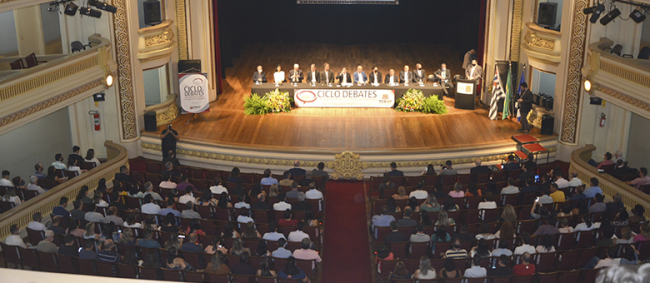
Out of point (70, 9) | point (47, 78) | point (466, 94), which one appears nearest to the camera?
point (47, 78)

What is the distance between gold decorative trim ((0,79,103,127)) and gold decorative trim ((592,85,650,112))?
11432 mm

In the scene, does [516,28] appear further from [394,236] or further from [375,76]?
[394,236]

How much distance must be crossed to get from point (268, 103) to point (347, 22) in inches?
364

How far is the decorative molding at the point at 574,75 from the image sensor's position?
14.0 meters

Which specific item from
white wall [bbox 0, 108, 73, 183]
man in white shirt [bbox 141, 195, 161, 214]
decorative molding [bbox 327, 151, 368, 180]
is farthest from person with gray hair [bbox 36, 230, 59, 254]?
decorative molding [bbox 327, 151, 368, 180]

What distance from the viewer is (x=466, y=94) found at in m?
17.3

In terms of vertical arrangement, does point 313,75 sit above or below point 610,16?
below

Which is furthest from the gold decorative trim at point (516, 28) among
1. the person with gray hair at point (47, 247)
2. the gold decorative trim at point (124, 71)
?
the person with gray hair at point (47, 247)

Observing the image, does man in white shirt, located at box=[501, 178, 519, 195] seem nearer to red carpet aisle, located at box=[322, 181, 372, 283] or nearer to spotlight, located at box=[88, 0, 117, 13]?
red carpet aisle, located at box=[322, 181, 372, 283]

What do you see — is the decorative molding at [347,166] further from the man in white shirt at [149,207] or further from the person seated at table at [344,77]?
the man in white shirt at [149,207]

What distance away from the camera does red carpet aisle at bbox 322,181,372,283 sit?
32.7 ft

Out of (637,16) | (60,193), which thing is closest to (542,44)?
(637,16)

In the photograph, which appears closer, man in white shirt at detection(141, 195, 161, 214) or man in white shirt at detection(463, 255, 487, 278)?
man in white shirt at detection(463, 255, 487, 278)

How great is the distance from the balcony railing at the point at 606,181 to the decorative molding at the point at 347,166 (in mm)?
4727
